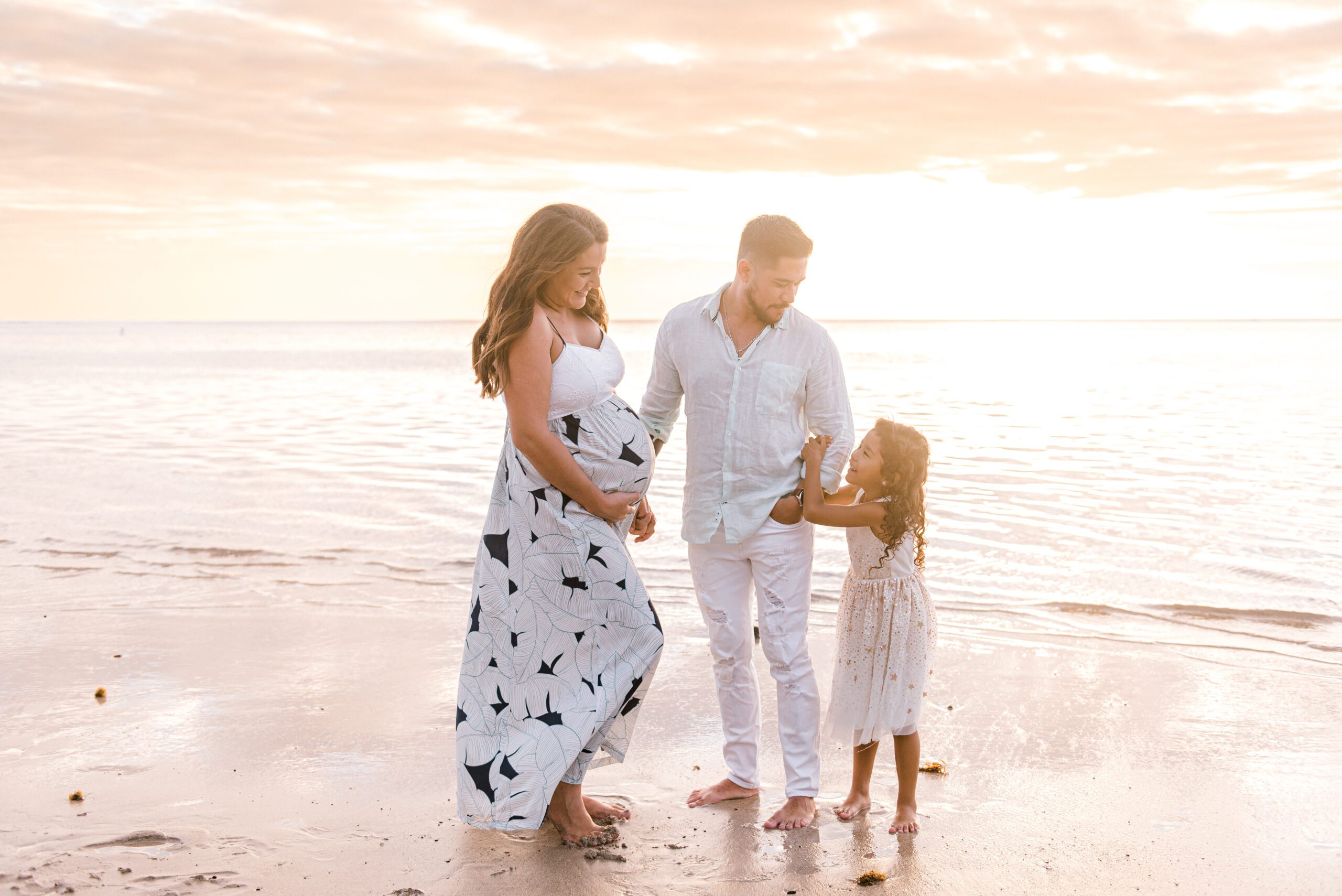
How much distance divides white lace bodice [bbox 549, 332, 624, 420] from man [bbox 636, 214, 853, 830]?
1.48 ft

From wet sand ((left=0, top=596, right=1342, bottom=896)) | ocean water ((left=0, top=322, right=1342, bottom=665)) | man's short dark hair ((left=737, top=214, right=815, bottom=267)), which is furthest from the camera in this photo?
ocean water ((left=0, top=322, right=1342, bottom=665))

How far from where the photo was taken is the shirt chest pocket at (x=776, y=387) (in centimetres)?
368

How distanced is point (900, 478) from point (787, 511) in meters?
0.41

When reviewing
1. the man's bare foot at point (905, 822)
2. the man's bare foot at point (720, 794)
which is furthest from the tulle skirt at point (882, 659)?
the man's bare foot at point (720, 794)

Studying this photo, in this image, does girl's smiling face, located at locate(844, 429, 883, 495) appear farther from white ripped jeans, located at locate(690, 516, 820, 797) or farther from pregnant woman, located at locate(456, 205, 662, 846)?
pregnant woman, located at locate(456, 205, 662, 846)

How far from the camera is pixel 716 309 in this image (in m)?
3.79

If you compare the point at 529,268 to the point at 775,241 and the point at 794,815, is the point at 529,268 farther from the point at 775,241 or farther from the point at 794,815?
the point at 794,815

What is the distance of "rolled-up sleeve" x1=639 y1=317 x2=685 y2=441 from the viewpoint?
154 inches

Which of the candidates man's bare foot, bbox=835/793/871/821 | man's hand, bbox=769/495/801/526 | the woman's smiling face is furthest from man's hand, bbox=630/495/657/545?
man's bare foot, bbox=835/793/871/821

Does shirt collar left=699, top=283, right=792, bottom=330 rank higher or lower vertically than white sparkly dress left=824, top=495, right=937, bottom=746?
higher

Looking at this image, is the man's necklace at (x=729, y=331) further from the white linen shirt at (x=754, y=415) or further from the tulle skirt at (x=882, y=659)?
the tulle skirt at (x=882, y=659)

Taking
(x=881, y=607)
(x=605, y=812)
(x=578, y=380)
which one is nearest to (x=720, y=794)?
(x=605, y=812)

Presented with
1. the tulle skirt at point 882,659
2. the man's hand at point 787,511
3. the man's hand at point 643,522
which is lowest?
the tulle skirt at point 882,659

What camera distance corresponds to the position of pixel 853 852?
3.41 metres
